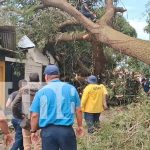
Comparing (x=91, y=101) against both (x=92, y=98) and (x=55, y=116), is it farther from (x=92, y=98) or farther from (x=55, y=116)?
(x=55, y=116)

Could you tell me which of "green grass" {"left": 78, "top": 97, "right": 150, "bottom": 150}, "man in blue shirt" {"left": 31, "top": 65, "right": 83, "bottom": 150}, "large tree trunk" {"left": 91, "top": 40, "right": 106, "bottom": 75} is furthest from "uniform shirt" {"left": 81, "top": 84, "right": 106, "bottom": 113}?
"large tree trunk" {"left": 91, "top": 40, "right": 106, "bottom": 75}

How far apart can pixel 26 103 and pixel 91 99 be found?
288 cm

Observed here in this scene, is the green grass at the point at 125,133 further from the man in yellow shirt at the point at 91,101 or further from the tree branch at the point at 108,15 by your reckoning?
the tree branch at the point at 108,15

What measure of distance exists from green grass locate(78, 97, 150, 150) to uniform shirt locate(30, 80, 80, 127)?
232 centimetres

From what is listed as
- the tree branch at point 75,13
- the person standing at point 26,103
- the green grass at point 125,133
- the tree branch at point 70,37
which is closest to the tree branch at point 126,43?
the tree branch at point 75,13

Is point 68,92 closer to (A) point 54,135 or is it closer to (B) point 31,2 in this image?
(A) point 54,135

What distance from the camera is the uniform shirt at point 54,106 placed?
6426 millimetres

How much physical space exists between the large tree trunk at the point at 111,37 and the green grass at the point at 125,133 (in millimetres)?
1833

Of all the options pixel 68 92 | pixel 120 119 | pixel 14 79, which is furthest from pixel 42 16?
pixel 68 92

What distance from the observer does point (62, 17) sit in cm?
1780

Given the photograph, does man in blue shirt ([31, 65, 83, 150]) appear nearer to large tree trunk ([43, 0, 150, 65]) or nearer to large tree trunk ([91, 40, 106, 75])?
large tree trunk ([43, 0, 150, 65])

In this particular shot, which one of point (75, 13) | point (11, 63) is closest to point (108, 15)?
point (75, 13)

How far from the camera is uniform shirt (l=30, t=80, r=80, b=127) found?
6426 mm

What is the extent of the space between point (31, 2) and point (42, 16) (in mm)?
1257
